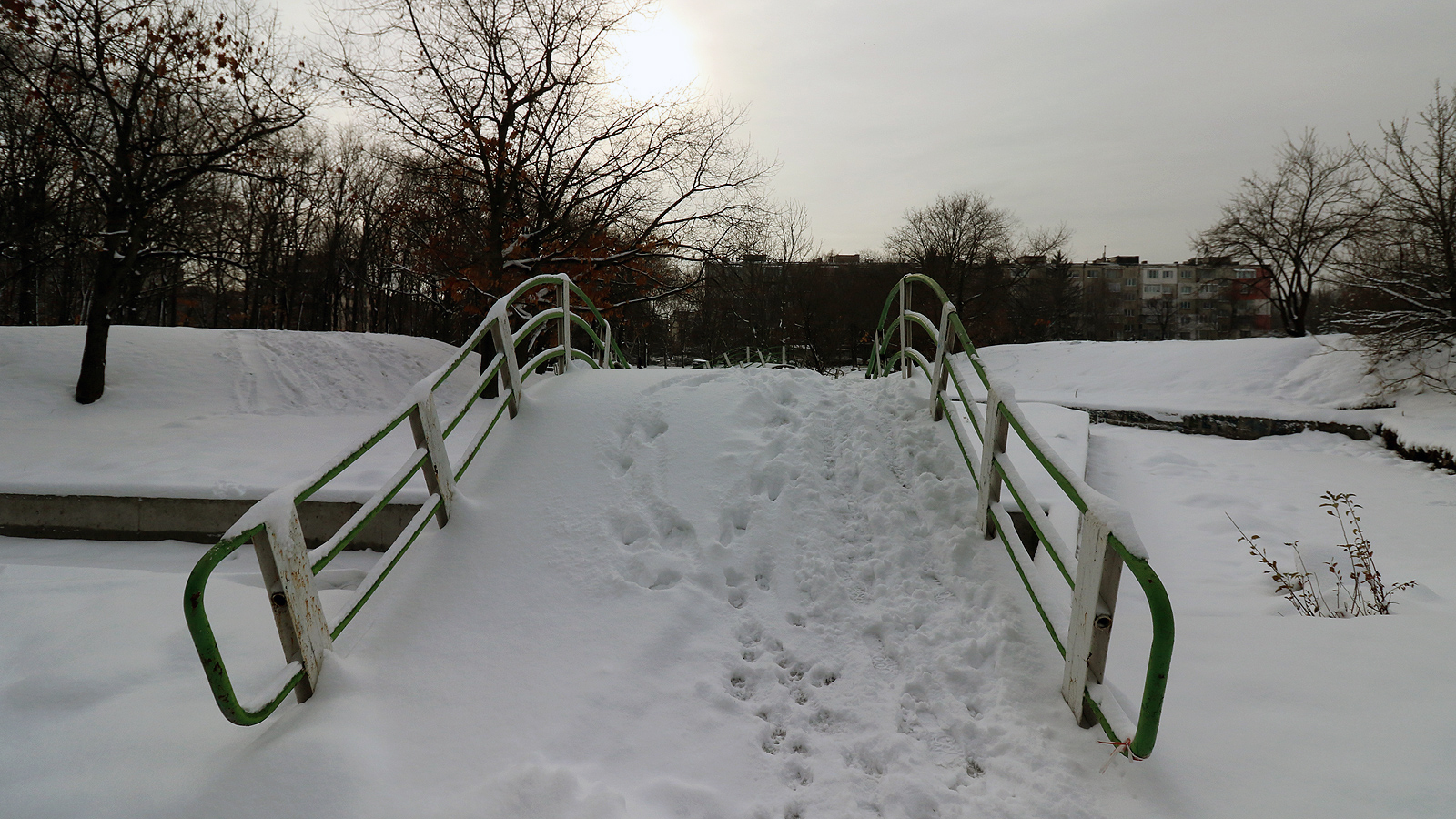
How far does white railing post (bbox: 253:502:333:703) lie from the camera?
2.31m

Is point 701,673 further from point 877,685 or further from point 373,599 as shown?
point 373,599

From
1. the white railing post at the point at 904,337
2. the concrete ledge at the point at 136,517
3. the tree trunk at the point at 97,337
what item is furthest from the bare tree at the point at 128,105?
the white railing post at the point at 904,337

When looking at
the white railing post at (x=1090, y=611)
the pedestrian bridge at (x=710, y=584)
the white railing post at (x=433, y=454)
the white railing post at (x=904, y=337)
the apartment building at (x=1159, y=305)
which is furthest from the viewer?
the apartment building at (x=1159, y=305)

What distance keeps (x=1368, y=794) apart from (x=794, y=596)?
6.75 feet

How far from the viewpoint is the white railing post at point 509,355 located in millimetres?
4449

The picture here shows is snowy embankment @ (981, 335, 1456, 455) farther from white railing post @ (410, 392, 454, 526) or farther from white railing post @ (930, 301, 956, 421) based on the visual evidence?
white railing post @ (410, 392, 454, 526)

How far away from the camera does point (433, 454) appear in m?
3.48

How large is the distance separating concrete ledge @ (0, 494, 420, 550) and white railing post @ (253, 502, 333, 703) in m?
2.56

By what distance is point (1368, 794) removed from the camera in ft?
6.41

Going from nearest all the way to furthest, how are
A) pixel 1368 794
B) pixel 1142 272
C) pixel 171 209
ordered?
pixel 1368 794 < pixel 171 209 < pixel 1142 272

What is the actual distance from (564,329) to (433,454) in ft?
9.00

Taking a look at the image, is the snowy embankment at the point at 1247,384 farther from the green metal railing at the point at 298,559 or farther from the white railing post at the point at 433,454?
the green metal railing at the point at 298,559

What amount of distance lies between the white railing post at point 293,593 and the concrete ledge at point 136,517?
256 centimetres

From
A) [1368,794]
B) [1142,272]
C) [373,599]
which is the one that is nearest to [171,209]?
[373,599]
